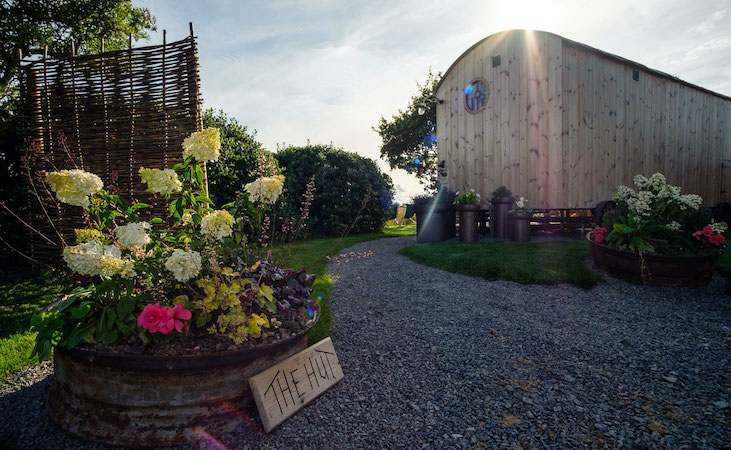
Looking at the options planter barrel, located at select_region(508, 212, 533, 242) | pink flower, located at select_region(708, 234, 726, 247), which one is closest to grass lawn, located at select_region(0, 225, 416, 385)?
planter barrel, located at select_region(508, 212, 533, 242)

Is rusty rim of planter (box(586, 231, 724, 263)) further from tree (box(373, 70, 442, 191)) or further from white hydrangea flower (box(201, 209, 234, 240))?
tree (box(373, 70, 442, 191))

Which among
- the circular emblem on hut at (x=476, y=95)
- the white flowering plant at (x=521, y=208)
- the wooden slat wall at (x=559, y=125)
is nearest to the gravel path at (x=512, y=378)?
the white flowering plant at (x=521, y=208)

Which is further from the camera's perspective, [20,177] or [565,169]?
[565,169]

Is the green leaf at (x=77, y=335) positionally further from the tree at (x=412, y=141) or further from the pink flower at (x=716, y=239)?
the tree at (x=412, y=141)

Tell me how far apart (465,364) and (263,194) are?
2042mm

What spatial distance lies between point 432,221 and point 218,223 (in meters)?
6.75

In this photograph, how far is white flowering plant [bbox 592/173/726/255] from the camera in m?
4.96

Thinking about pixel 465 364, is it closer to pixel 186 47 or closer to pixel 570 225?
pixel 186 47

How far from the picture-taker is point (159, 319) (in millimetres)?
2070

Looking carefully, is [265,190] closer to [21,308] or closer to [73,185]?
[73,185]

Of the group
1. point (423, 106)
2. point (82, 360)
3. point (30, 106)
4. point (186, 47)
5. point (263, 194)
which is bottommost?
point (82, 360)

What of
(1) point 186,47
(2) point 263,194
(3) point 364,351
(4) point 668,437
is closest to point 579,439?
(4) point 668,437

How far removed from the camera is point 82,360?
2.12 metres

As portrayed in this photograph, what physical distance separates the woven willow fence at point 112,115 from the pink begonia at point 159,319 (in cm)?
321
